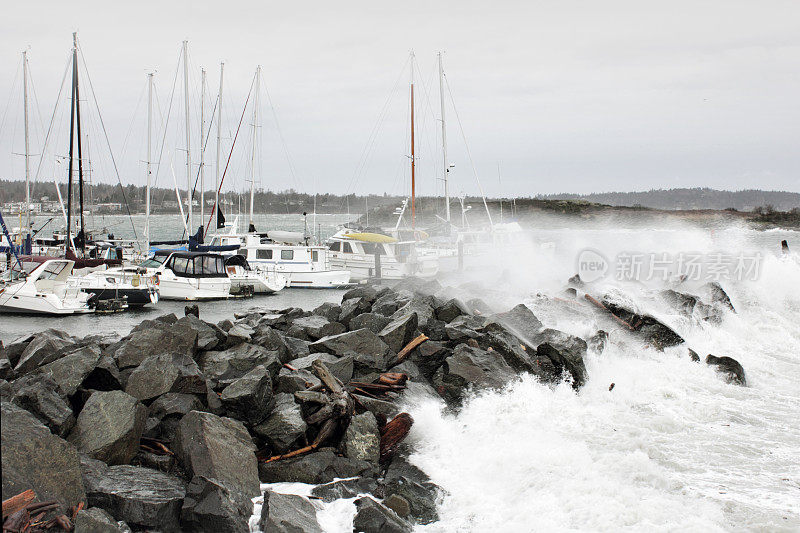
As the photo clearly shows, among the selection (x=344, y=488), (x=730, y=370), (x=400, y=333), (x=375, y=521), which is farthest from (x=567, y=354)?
(x=375, y=521)

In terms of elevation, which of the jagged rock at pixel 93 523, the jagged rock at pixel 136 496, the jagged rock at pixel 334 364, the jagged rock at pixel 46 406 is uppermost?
the jagged rock at pixel 46 406

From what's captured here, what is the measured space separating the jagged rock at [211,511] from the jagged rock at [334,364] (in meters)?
3.46

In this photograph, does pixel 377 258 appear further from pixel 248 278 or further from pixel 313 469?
pixel 313 469

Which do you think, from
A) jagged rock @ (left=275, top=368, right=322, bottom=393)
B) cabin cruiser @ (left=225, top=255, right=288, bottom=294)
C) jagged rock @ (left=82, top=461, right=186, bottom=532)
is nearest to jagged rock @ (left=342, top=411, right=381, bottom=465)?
jagged rock @ (left=275, top=368, right=322, bottom=393)

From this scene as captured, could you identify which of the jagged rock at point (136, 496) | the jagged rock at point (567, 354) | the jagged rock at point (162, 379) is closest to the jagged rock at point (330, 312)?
the jagged rock at point (567, 354)

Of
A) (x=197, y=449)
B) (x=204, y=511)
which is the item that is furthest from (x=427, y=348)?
(x=204, y=511)

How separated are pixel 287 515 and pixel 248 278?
26.2 m

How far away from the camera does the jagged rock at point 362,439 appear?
6.61 meters

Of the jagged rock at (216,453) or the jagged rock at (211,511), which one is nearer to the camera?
the jagged rock at (211,511)

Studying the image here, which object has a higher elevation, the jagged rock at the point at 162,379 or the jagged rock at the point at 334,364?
the jagged rock at the point at 162,379

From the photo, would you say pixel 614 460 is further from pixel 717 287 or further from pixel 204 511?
pixel 717 287

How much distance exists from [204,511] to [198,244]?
100 ft

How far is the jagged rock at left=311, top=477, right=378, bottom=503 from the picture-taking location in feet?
19.4

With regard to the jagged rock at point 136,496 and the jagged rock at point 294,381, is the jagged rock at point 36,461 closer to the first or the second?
the jagged rock at point 136,496
